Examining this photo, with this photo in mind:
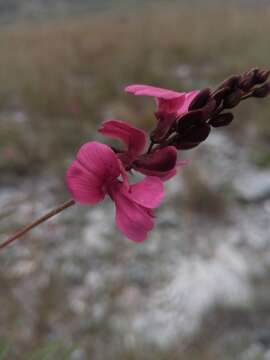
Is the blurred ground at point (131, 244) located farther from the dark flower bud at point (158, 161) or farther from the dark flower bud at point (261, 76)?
the dark flower bud at point (261, 76)

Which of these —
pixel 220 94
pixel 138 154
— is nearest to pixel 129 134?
pixel 138 154

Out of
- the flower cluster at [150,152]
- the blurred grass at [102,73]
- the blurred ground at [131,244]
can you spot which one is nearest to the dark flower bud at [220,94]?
the flower cluster at [150,152]

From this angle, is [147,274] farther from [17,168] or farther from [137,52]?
[137,52]

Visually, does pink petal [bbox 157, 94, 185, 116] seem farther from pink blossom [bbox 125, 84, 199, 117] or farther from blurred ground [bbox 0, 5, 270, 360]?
blurred ground [bbox 0, 5, 270, 360]

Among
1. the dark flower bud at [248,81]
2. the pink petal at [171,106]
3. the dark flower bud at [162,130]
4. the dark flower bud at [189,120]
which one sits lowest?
the dark flower bud at [162,130]

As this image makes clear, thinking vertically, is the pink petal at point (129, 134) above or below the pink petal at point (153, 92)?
below

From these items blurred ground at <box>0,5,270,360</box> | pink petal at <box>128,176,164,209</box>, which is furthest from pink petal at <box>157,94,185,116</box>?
blurred ground at <box>0,5,270,360</box>

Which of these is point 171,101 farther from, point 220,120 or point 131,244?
point 131,244

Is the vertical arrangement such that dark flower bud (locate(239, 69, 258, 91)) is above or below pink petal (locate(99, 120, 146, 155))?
above
